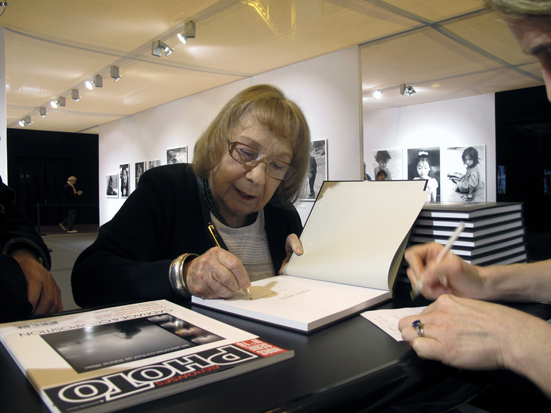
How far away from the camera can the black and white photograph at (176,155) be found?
7078mm

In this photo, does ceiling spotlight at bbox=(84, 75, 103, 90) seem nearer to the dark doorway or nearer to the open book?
the open book

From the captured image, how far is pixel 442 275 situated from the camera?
83cm

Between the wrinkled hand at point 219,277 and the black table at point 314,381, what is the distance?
17 cm

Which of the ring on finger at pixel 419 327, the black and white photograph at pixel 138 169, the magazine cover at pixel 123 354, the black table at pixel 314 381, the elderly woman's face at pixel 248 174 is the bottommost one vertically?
the black table at pixel 314 381

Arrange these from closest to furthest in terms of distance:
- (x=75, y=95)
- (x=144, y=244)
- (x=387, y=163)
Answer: (x=144, y=244)
(x=387, y=163)
(x=75, y=95)

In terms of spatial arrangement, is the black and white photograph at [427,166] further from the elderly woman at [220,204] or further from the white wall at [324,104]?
the elderly woman at [220,204]

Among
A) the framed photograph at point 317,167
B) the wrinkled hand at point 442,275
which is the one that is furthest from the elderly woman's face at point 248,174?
the framed photograph at point 317,167

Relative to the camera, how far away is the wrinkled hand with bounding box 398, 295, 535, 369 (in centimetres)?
56

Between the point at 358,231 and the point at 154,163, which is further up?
the point at 154,163

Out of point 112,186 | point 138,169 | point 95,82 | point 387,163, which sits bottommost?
point 112,186

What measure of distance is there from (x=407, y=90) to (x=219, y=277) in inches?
229

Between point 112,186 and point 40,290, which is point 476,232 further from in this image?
point 112,186

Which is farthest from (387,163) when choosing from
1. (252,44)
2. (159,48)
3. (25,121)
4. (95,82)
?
(25,121)

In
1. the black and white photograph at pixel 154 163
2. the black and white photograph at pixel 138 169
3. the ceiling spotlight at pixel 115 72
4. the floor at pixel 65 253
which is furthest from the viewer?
the black and white photograph at pixel 138 169
